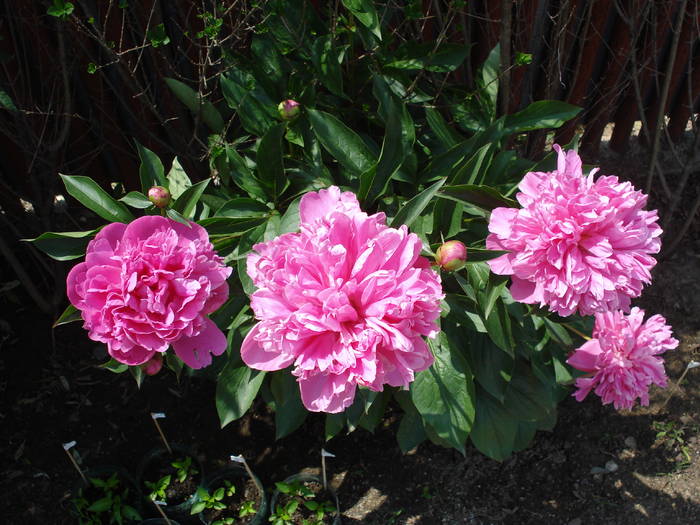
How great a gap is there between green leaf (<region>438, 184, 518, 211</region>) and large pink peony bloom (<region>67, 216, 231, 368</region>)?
0.55 m

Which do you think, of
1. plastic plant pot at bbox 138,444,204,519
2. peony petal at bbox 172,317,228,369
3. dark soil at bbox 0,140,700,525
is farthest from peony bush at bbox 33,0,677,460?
plastic plant pot at bbox 138,444,204,519

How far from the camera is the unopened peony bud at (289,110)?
5.98ft

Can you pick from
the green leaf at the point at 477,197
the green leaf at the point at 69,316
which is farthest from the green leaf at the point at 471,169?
the green leaf at the point at 69,316

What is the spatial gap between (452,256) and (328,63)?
801mm

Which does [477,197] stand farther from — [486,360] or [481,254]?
[486,360]

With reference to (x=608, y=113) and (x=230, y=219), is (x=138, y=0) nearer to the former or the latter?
(x=230, y=219)

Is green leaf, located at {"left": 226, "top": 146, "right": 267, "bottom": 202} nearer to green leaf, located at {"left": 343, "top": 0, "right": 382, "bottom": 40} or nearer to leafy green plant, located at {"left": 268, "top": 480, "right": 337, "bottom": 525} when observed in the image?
green leaf, located at {"left": 343, "top": 0, "right": 382, "bottom": 40}

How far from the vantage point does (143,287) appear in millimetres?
1312

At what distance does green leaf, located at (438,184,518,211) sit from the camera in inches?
60.8

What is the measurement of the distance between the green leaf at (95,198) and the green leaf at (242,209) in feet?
0.83

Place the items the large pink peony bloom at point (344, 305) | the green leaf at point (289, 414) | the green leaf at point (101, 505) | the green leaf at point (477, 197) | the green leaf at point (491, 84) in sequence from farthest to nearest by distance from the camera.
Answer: the green leaf at point (101, 505), the green leaf at point (491, 84), the green leaf at point (289, 414), the green leaf at point (477, 197), the large pink peony bloom at point (344, 305)

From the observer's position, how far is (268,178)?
184 centimetres

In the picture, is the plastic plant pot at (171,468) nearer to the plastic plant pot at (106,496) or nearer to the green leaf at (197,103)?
the plastic plant pot at (106,496)

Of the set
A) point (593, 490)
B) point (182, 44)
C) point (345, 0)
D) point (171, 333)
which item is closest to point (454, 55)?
point (345, 0)
